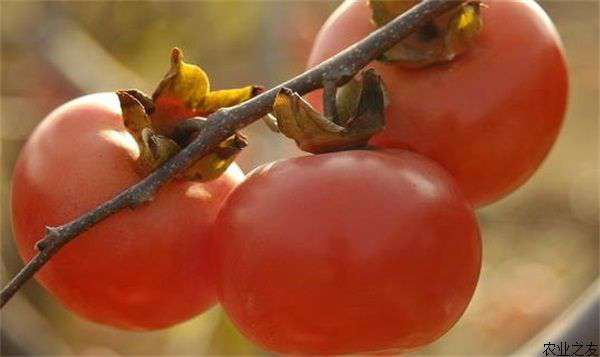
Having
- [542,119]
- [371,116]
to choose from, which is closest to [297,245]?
[371,116]

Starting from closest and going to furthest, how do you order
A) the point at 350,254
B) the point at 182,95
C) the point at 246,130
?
the point at 350,254 < the point at 182,95 < the point at 246,130

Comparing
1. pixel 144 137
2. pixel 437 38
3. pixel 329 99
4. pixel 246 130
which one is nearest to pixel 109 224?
pixel 144 137

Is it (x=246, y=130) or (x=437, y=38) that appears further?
(x=246, y=130)

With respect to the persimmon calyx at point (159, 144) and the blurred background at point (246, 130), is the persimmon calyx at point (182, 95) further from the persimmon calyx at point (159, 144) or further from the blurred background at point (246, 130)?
the blurred background at point (246, 130)

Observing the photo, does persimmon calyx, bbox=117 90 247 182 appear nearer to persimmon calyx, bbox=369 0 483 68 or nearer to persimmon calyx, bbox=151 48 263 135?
persimmon calyx, bbox=151 48 263 135

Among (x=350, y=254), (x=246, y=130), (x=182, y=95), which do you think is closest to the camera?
(x=350, y=254)

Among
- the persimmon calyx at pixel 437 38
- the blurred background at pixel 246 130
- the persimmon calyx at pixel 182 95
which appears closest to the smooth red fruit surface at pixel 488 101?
the persimmon calyx at pixel 437 38

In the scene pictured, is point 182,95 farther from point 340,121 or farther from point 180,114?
point 340,121
